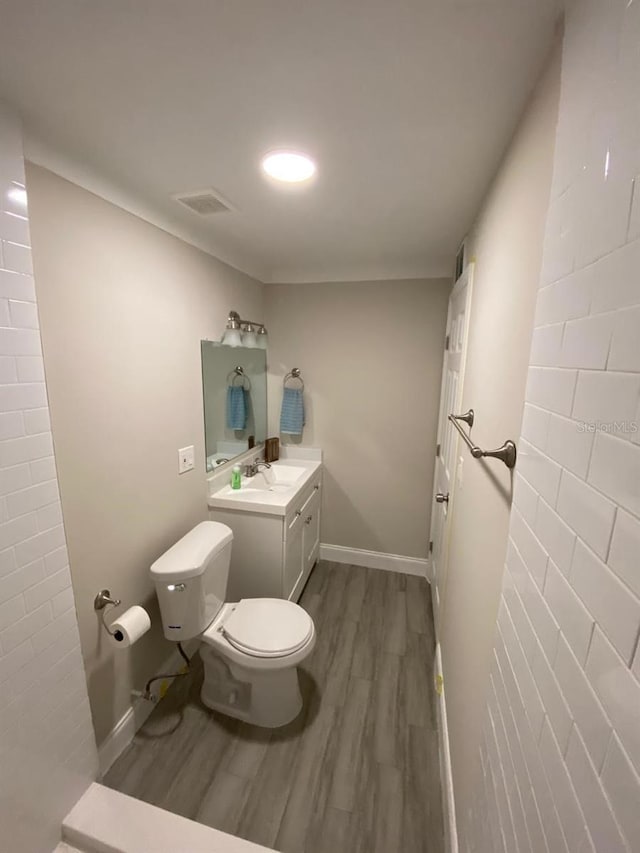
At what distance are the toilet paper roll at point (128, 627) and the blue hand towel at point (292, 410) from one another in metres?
1.49

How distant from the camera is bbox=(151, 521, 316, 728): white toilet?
1415 mm

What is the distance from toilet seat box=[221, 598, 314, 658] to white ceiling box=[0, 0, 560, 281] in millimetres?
1814

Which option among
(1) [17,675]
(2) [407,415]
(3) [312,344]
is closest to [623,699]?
(1) [17,675]

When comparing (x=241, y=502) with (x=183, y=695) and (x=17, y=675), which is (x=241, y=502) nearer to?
(x=183, y=695)

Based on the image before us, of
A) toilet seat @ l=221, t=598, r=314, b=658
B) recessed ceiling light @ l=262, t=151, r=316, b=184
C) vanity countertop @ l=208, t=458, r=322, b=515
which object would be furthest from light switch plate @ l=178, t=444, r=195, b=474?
recessed ceiling light @ l=262, t=151, r=316, b=184

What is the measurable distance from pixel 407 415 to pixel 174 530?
5.38 feet

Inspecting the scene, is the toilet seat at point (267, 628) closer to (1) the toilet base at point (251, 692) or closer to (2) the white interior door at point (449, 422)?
(1) the toilet base at point (251, 692)

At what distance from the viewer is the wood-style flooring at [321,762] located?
1.19 metres

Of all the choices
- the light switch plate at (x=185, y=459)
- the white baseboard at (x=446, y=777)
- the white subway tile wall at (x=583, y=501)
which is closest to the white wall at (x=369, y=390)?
the light switch plate at (x=185, y=459)

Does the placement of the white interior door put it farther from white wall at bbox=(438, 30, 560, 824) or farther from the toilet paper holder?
the toilet paper holder

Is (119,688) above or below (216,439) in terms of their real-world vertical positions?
below

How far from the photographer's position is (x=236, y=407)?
2.26 metres

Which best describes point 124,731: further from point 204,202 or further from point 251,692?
point 204,202

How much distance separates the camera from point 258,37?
0.68 m
